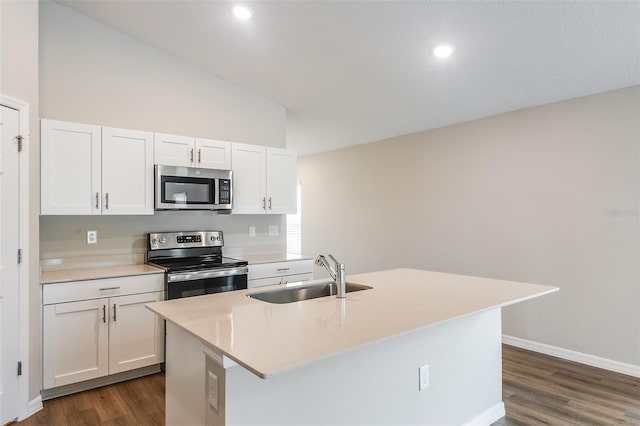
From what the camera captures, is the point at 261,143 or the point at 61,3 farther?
the point at 261,143

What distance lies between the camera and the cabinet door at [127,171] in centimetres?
318

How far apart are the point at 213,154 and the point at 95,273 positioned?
1.45 metres

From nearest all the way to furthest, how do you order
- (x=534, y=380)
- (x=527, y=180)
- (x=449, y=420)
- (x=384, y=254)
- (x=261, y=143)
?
(x=449, y=420) < (x=534, y=380) < (x=527, y=180) < (x=261, y=143) < (x=384, y=254)

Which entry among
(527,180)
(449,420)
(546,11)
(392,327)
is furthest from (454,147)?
(392,327)

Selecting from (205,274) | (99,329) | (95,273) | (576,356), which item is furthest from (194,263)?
(576,356)

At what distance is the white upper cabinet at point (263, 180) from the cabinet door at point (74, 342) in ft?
5.06

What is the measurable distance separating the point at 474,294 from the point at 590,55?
2003 millimetres

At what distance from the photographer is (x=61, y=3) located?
3.21 m

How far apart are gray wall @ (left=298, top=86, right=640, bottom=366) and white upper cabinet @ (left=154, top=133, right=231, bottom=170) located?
2.39 meters

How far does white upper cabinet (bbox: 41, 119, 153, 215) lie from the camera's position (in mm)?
2910

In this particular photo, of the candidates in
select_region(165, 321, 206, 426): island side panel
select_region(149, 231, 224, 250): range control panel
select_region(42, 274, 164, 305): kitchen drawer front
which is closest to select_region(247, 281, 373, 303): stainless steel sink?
select_region(165, 321, 206, 426): island side panel

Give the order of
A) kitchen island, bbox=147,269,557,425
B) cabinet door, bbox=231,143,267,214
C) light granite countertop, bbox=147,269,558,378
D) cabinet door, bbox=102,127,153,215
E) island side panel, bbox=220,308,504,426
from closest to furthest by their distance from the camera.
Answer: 1. light granite countertop, bbox=147,269,558,378
2. kitchen island, bbox=147,269,557,425
3. island side panel, bbox=220,308,504,426
4. cabinet door, bbox=102,127,153,215
5. cabinet door, bbox=231,143,267,214

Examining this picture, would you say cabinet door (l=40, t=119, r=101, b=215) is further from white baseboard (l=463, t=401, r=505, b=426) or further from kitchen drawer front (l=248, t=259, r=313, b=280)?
white baseboard (l=463, t=401, r=505, b=426)

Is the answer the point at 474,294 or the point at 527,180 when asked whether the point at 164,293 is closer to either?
the point at 474,294
